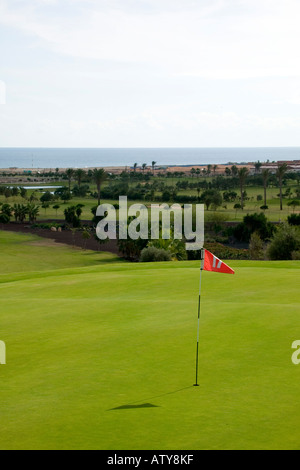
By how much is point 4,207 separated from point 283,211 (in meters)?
57.5

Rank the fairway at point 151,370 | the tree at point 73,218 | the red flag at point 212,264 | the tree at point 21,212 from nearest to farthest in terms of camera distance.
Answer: the fairway at point 151,370 → the red flag at point 212,264 → the tree at point 73,218 → the tree at point 21,212

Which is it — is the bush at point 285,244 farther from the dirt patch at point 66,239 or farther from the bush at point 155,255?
the dirt patch at point 66,239

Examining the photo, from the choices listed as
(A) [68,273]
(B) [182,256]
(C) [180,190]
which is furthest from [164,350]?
(C) [180,190]

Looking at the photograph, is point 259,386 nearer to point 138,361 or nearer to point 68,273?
point 138,361

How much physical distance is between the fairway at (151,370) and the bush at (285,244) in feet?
75.3

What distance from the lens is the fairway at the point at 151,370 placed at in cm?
995

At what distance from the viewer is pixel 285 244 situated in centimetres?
4722

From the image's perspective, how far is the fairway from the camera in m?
9.95

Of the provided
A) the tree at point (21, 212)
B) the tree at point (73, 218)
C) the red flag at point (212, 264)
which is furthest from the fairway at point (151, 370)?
the tree at point (21, 212)

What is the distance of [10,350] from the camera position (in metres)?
15.5

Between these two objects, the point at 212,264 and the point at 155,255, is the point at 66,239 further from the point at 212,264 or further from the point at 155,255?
the point at 212,264

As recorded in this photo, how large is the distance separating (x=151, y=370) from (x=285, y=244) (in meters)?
35.9

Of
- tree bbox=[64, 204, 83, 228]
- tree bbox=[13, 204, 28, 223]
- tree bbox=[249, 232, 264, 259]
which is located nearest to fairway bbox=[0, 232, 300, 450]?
tree bbox=[249, 232, 264, 259]

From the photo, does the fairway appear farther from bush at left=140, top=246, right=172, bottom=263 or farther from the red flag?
bush at left=140, top=246, right=172, bottom=263
